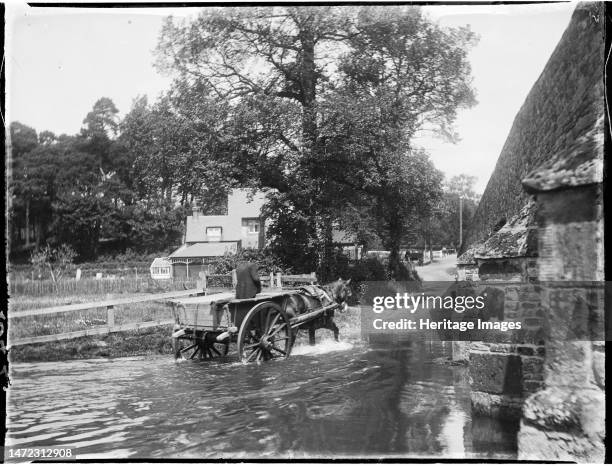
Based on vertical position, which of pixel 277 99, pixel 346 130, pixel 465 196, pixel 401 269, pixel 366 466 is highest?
pixel 277 99

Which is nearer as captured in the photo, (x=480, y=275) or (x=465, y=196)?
(x=480, y=275)

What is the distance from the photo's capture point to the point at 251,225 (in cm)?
861

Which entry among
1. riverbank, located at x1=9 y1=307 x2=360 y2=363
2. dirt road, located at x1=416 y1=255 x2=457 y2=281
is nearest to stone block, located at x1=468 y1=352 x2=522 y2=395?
dirt road, located at x1=416 y1=255 x2=457 y2=281

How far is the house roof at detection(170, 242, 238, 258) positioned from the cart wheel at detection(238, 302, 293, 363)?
1182 millimetres

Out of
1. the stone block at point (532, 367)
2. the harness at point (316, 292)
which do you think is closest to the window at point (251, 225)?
the harness at point (316, 292)

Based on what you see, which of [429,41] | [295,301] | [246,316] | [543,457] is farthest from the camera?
[295,301]

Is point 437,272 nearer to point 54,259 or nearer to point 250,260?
point 250,260

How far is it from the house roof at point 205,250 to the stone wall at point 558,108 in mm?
4562

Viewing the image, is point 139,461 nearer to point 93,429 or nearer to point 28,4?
point 93,429

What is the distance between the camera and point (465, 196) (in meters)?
8.82

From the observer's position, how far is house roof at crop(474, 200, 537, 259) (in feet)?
16.5

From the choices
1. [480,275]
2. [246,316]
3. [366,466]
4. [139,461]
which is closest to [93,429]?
[139,461]

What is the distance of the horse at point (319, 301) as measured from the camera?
31.2 ft

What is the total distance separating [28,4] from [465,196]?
7.06 meters
